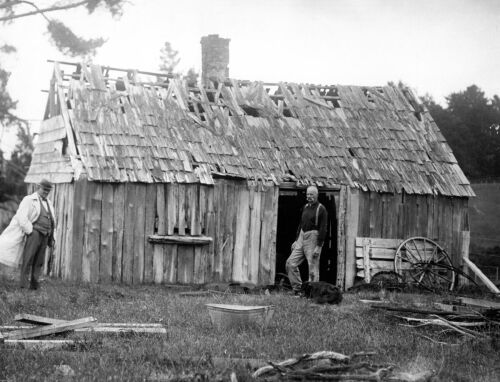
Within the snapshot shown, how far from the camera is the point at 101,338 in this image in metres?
7.27

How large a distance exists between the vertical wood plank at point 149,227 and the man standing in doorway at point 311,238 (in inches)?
118

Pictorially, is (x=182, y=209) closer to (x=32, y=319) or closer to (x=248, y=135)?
(x=248, y=135)

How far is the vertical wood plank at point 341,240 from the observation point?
15398 mm

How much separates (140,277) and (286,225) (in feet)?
17.9

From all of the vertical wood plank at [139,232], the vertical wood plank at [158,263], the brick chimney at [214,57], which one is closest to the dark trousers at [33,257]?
the vertical wood plank at [139,232]

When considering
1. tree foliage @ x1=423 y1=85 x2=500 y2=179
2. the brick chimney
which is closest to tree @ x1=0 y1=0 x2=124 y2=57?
the brick chimney

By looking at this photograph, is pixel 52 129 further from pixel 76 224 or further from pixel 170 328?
pixel 170 328

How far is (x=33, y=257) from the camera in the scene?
1184cm

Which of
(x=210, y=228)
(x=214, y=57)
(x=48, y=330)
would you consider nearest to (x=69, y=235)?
(x=210, y=228)

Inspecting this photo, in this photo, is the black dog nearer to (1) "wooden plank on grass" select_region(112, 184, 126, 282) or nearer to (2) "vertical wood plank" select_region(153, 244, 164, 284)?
(2) "vertical wood plank" select_region(153, 244, 164, 284)

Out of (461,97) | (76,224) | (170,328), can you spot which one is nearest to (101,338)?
(170,328)

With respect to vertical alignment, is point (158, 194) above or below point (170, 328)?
above

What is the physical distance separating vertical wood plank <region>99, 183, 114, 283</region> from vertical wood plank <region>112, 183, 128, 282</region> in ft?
0.26

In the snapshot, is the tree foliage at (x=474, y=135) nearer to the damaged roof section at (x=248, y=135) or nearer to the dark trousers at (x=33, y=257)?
the damaged roof section at (x=248, y=135)
